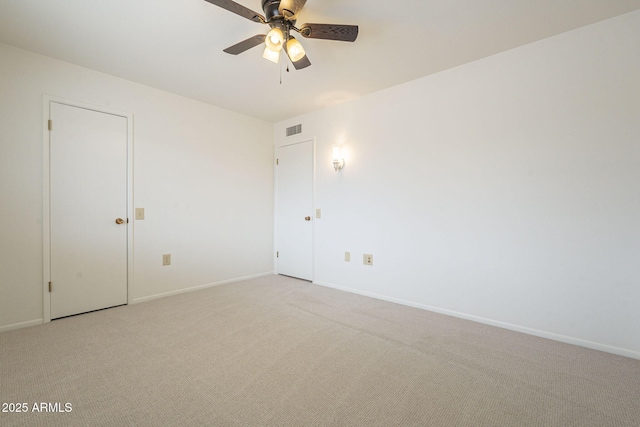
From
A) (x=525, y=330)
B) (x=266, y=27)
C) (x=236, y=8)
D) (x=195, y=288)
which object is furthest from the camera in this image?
(x=195, y=288)

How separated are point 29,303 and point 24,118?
1.67m

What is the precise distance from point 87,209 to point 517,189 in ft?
13.5

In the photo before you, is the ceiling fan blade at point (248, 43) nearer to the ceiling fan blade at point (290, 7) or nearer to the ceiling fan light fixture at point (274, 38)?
the ceiling fan light fixture at point (274, 38)

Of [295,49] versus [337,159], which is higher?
[295,49]

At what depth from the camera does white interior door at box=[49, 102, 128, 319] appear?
8.63ft

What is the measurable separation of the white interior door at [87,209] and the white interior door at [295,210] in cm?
207

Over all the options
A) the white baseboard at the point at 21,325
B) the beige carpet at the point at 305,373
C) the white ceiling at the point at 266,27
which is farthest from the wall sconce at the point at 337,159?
the white baseboard at the point at 21,325

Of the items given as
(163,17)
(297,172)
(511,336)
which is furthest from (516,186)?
(163,17)

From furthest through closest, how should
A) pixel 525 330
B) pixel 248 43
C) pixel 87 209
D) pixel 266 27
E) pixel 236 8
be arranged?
pixel 87 209, pixel 525 330, pixel 266 27, pixel 248 43, pixel 236 8

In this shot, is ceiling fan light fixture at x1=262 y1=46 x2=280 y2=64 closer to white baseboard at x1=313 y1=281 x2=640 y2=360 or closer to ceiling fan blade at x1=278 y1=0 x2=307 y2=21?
ceiling fan blade at x1=278 y1=0 x2=307 y2=21

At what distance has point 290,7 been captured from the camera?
1703 mm

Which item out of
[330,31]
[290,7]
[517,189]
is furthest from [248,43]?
[517,189]

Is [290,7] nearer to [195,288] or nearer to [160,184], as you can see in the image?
[160,184]

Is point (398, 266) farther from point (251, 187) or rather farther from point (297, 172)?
point (251, 187)
